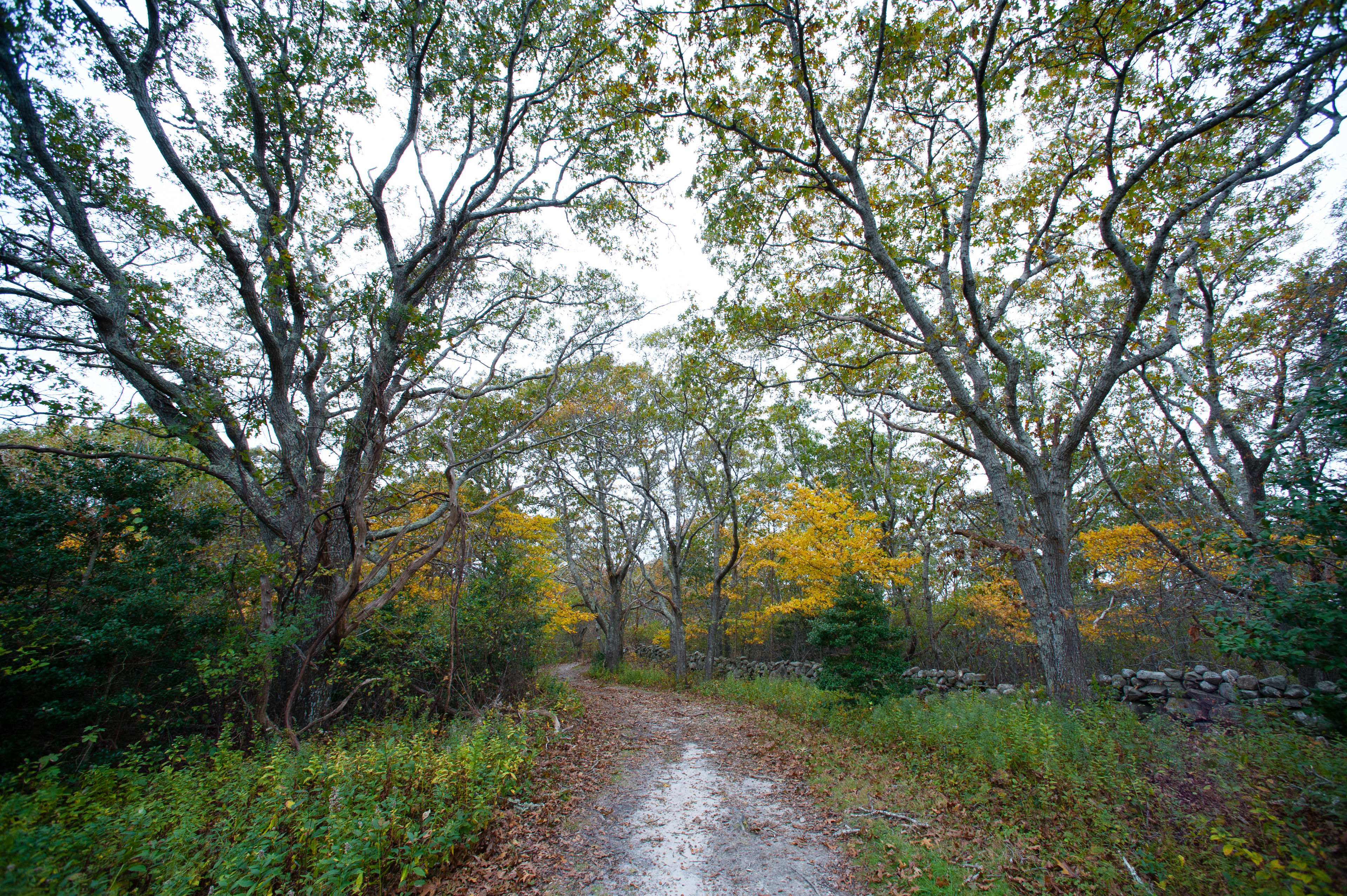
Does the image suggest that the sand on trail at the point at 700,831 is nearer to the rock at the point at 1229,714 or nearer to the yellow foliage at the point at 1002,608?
the rock at the point at 1229,714

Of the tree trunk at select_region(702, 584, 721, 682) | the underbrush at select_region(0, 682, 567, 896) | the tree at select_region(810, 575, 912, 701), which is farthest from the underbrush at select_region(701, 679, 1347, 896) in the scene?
the tree trunk at select_region(702, 584, 721, 682)

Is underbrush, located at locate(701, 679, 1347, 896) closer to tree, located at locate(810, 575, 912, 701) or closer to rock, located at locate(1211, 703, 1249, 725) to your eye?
rock, located at locate(1211, 703, 1249, 725)

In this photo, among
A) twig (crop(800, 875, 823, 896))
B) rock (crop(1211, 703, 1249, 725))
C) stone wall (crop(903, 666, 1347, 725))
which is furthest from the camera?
stone wall (crop(903, 666, 1347, 725))

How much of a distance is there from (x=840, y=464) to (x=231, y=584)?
16.2 metres

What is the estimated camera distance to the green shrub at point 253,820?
283cm

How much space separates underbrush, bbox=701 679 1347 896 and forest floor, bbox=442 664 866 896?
1.77ft

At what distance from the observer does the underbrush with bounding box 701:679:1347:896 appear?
3150 millimetres

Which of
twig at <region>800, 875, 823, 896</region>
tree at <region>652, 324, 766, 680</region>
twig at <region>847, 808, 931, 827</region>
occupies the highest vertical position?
tree at <region>652, 324, 766, 680</region>

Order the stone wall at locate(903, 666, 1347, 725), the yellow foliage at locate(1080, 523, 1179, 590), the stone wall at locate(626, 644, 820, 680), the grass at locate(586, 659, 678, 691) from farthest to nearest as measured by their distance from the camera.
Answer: the stone wall at locate(626, 644, 820, 680)
the grass at locate(586, 659, 678, 691)
the yellow foliage at locate(1080, 523, 1179, 590)
the stone wall at locate(903, 666, 1347, 725)

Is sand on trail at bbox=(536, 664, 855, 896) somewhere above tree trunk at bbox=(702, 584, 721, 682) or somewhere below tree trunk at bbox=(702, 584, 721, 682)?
below

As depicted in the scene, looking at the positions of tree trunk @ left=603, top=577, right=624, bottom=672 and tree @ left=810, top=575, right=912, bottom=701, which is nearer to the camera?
tree @ left=810, top=575, right=912, bottom=701

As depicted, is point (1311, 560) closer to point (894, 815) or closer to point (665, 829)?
point (894, 815)

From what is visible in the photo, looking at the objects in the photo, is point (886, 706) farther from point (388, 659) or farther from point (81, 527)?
point (81, 527)

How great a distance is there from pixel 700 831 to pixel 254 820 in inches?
146
